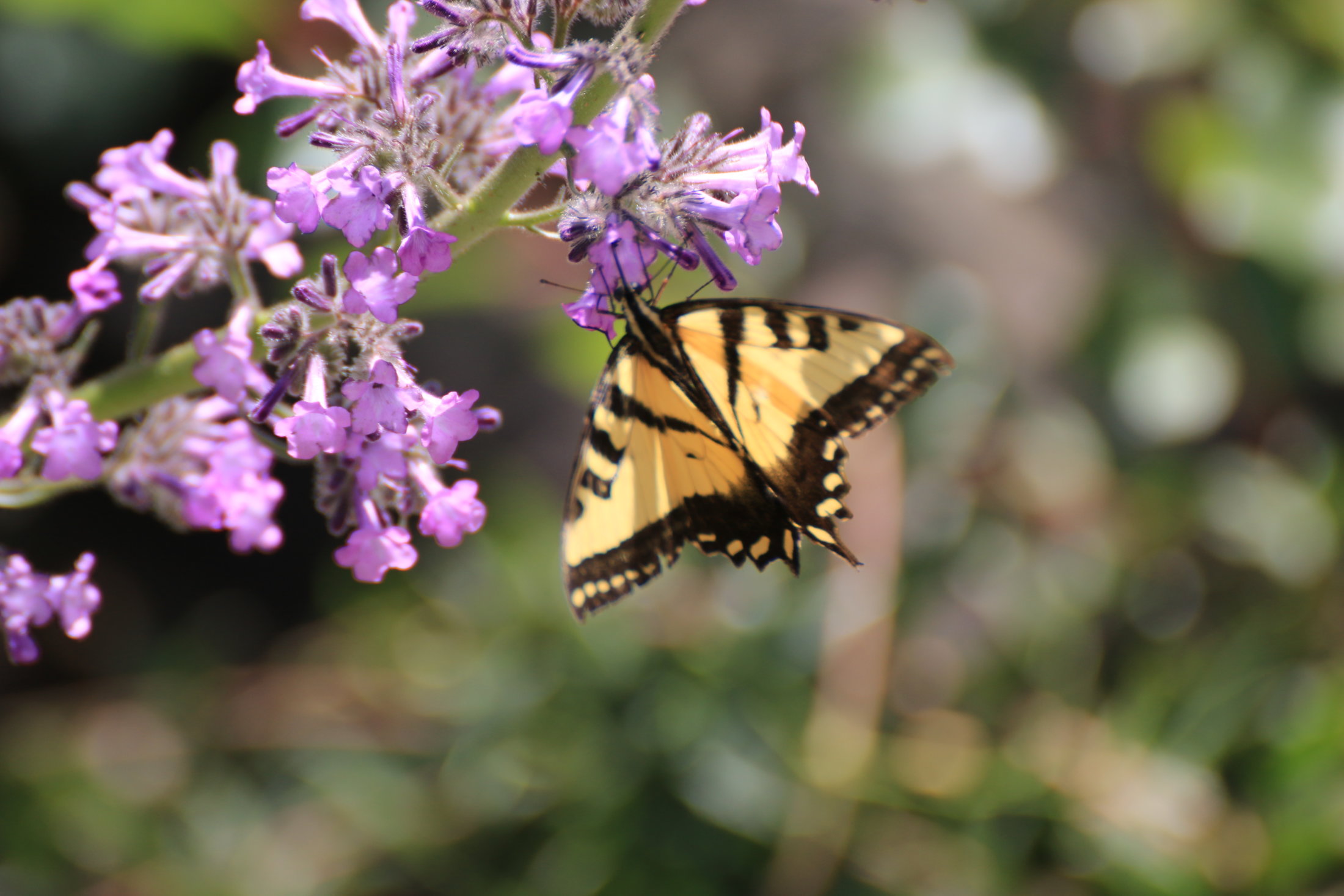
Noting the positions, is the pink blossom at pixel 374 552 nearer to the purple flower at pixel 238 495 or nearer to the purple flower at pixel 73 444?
the purple flower at pixel 238 495

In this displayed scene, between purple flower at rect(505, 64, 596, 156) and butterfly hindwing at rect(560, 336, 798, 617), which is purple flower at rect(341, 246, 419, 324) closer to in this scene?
purple flower at rect(505, 64, 596, 156)

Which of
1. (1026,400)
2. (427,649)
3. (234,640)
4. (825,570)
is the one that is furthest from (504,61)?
(234,640)

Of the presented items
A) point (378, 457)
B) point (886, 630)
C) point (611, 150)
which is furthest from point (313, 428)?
point (886, 630)

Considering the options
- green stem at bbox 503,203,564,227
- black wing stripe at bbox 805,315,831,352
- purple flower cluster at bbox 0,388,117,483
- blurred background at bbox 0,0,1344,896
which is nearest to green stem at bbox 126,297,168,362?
purple flower cluster at bbox 0,388,117,483

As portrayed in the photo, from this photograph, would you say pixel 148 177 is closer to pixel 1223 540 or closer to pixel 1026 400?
pixel 1026 400

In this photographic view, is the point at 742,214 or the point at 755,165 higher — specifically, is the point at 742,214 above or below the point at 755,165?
below

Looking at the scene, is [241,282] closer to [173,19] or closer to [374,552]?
[374,552]

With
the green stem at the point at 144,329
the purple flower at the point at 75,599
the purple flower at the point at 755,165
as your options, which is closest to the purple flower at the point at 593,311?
the purple flower at the point at 755,165
